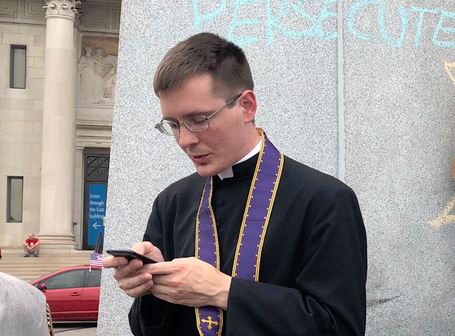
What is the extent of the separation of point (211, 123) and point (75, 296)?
643 inches

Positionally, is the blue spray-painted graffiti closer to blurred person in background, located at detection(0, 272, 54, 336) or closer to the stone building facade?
blurred person in background, located at detection(0, 272, 54, 336)

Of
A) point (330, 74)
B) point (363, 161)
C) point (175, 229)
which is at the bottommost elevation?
point (175, 229)

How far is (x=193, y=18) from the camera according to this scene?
14.4 feet

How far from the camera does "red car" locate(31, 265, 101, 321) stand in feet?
59.1

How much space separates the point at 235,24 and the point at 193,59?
2.22 meters

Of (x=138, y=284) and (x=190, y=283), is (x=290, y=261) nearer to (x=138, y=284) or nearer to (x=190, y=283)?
(x=190, y=283)

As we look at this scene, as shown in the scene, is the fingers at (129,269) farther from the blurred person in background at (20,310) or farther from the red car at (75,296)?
the red car at (75,296)

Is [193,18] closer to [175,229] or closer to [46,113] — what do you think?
[175,229]

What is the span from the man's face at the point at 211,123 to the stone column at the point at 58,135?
28.0m

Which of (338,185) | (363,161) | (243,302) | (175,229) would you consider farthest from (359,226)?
(363,161)

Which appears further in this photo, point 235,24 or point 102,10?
point 102,10

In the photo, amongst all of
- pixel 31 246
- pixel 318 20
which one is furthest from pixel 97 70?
pixel 318 20

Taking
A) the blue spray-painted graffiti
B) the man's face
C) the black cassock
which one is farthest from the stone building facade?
the man's face

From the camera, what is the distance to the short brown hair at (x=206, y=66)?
2.25 metres
